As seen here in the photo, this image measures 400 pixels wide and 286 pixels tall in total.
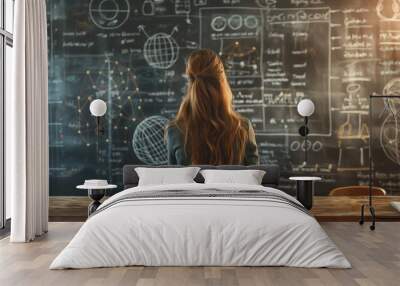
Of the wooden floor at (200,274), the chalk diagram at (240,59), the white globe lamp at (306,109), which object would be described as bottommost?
the wooden floor at (200,274)

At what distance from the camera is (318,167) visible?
755 centimetres

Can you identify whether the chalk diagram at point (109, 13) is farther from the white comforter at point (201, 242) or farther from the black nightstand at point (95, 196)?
the white comforter at point (201, 242)

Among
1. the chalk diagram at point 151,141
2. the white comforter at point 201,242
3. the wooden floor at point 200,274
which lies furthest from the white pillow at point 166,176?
the white comforter at point 201,242

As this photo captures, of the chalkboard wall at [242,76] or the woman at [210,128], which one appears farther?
the chalkboard wall at [242,76]

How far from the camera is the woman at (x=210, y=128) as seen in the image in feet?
22.8

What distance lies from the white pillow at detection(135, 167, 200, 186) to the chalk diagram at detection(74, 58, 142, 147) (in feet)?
3.97

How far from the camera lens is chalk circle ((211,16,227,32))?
756 centimetres

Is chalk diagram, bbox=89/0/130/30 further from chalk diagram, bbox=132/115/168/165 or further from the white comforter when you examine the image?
the white comforter

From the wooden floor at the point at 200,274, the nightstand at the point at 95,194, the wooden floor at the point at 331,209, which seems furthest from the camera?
the wooden floor at the point at 331,209

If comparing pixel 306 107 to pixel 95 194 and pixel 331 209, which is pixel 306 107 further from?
pixel 95 194

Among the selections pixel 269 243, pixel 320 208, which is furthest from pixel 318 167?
pixel 269 243

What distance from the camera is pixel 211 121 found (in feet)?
22.8

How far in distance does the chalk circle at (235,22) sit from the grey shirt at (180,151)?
142 cm

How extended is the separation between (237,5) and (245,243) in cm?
390
